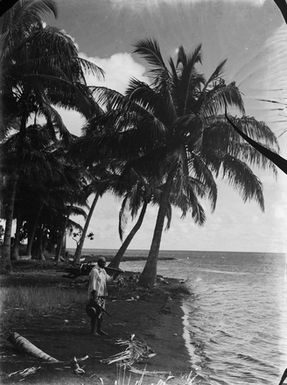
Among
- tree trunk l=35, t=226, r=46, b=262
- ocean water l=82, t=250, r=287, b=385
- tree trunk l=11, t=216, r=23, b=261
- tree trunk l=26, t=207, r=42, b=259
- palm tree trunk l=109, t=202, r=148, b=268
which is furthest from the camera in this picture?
tree trunk l=35, t=226, r=46, b=262

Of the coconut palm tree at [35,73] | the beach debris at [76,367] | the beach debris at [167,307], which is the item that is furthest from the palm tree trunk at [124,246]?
the coconut palm tree at [35,73]

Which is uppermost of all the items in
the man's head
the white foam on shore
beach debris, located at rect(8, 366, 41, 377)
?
the man's head

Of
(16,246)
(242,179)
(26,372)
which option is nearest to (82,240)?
(16,246)

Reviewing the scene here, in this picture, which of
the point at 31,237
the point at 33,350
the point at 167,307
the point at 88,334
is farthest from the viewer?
the point at 31,237

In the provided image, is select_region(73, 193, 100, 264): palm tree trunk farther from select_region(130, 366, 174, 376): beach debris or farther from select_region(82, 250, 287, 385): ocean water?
select_region(130, 366, 174, 376): beach debris

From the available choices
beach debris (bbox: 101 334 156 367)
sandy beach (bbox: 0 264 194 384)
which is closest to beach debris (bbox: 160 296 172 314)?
sandy beach (bbox: 0 264 194 384)

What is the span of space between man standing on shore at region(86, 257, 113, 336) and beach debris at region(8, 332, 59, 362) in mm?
233

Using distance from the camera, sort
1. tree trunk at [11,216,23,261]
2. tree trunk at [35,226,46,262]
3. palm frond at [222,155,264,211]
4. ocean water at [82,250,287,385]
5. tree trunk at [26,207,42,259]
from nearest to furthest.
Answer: ocean water at [82,250,287,385]
palm frond at [222,155,264,211]
tree trunk at [11,216,23,261]
tree trunk at [26,207,42,259]
tree trunk at [35,226,46,262]

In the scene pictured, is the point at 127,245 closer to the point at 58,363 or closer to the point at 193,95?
the point at 58,363

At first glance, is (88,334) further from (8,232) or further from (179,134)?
(179,134)

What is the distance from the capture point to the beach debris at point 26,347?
1.76 m

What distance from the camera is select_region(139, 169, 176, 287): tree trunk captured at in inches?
80.9

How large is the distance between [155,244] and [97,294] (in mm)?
358

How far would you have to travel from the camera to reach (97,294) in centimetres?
200
